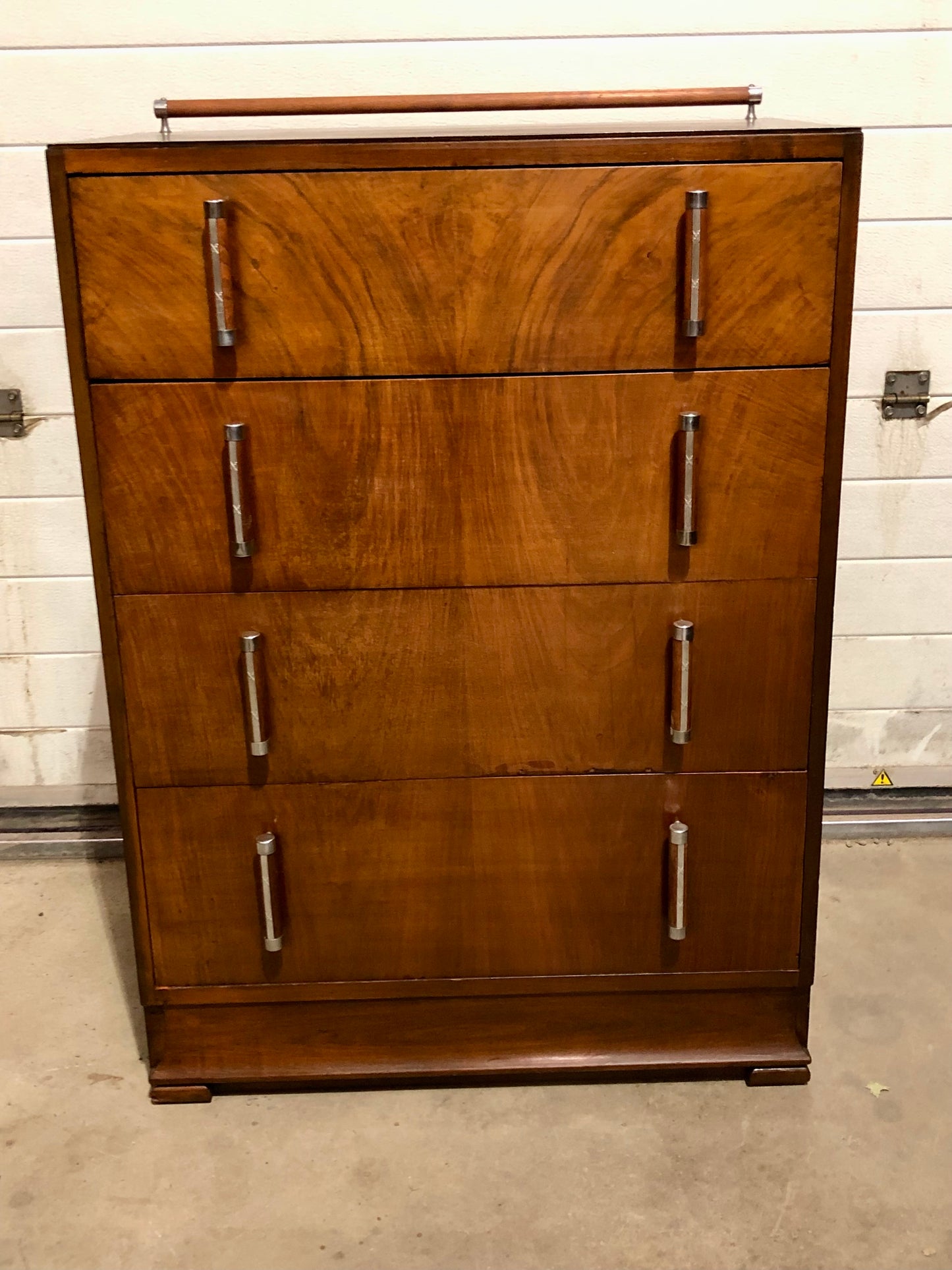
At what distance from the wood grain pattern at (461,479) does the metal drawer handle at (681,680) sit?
0.07 m

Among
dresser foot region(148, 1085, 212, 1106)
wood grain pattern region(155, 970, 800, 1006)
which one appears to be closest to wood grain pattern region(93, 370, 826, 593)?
wood grain pattern region(155, 970, 800, 1006)

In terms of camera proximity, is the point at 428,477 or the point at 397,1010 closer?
the point at 428,477

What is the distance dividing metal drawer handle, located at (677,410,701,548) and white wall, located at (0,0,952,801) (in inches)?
34.7

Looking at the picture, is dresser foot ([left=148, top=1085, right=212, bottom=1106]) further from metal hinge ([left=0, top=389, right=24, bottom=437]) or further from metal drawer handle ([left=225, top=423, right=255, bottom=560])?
metal hinge ([left=0, top=389, right=24, bottom=437])

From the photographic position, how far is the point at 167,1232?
1532mm

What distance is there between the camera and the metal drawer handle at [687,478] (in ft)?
4.90

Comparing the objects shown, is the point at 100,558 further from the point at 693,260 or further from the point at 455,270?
the point at 693,260

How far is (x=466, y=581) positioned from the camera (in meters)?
1.57

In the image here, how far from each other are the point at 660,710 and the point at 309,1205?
31.2 inches

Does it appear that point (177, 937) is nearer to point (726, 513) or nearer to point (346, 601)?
point (346, 601)

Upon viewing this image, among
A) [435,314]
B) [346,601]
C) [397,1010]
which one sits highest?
[435,314]

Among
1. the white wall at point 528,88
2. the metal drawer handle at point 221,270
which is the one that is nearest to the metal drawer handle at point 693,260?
the metal drawer handle at point 221,270

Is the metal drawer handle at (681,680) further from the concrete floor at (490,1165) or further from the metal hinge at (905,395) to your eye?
the metal hinge at (905,395)

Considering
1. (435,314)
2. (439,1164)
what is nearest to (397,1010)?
(439,1164)
